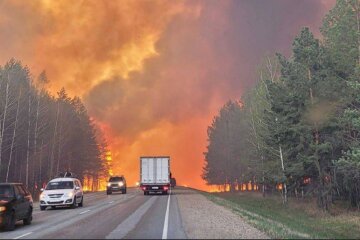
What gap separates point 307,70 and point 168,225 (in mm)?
24450

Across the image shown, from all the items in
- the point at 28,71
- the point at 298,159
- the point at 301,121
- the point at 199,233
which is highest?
the point at 28,71

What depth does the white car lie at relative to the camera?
2709 centimetres

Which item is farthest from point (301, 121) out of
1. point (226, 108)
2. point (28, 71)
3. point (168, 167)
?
point (226, 108)

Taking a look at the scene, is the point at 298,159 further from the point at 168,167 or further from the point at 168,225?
the point at 168,225

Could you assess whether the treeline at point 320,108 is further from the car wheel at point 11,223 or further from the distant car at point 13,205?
the car wheel at point 11,223

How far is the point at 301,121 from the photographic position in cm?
3525

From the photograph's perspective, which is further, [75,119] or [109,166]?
[109,166]

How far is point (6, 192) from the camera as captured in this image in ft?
59.5

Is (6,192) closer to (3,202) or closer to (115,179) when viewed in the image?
(3,202)

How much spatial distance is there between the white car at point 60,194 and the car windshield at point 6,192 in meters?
8.86

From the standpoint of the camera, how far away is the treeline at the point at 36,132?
48.8 meters

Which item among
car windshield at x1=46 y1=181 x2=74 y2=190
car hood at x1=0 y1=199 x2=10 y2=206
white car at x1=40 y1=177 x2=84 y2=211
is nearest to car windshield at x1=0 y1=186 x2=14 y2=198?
car hood at x1=0 y1=199 x2=10 y2=206

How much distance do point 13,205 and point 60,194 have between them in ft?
33.0

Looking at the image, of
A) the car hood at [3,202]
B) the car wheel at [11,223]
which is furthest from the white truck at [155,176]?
the car hood at [3,202]
